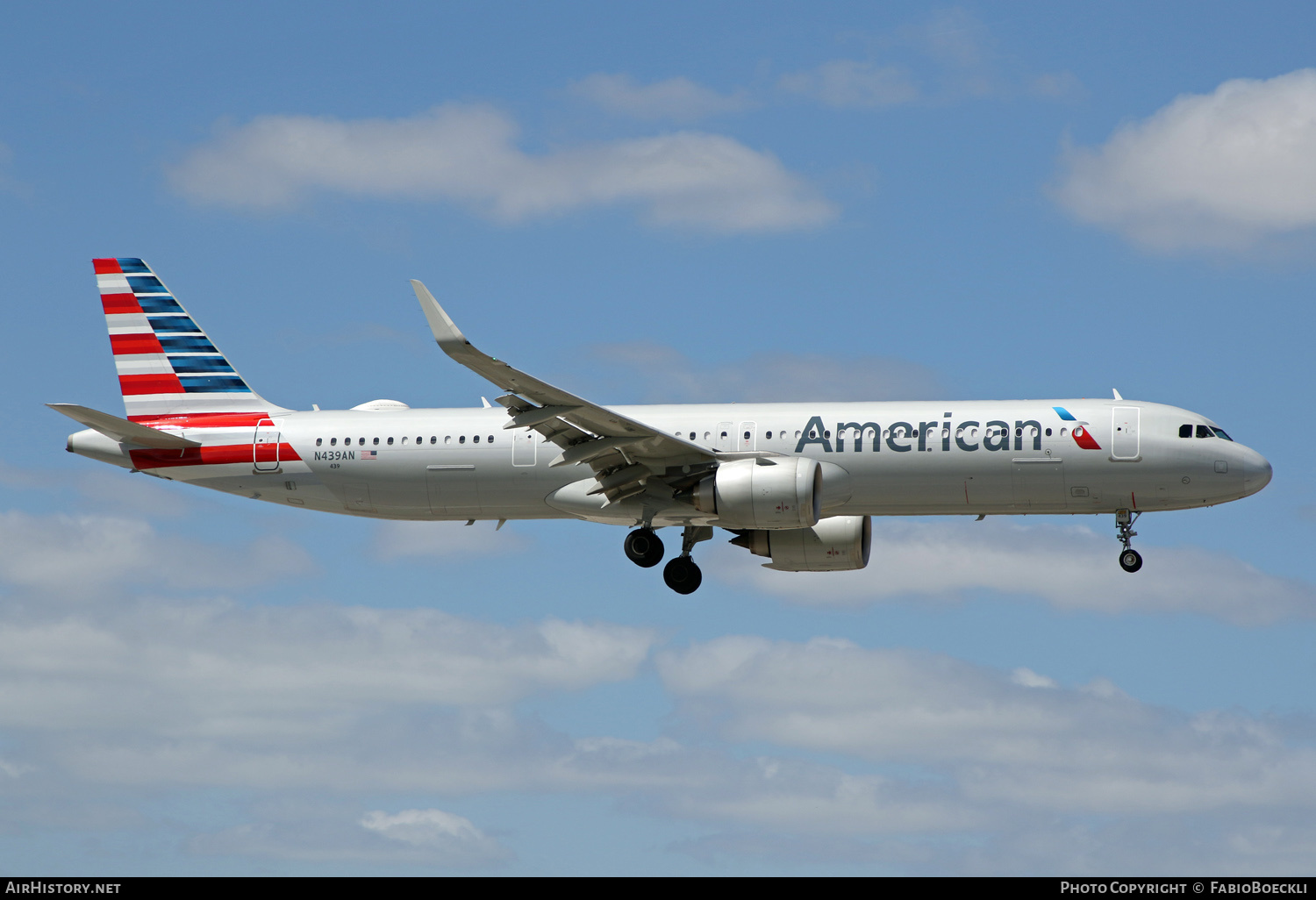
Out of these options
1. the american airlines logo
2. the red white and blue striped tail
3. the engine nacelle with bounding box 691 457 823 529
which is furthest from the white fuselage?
the red white and blue striped tail

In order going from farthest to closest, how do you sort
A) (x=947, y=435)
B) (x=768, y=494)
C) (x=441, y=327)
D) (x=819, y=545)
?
(x=819, y=545), (x=947, y=435), (x=768, y=494), (x=441, y=327)

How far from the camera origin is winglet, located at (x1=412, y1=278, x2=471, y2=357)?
3259 centimetres

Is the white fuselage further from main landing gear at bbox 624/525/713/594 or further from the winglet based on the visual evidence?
the winglet

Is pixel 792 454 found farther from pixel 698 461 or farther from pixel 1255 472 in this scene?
pixel 1255 472

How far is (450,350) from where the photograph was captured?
3309cm

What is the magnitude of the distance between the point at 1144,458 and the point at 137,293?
29.5 metres

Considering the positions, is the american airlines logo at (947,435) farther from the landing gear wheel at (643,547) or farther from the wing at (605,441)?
the landing gear wheel at (643,547)

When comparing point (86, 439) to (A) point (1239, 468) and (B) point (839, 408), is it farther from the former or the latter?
(A) point (1239, 468)

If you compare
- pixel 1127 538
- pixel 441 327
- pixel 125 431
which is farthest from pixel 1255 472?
pixel 125 431

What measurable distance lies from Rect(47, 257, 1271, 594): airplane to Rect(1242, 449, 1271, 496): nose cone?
0.21 ft

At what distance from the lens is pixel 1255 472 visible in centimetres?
3819

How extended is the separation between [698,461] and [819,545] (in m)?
5.83

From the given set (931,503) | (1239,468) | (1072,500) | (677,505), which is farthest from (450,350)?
(1239,468)

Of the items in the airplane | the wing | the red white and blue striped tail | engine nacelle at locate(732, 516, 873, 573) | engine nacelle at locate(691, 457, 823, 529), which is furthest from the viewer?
the red white and blue striped tail
